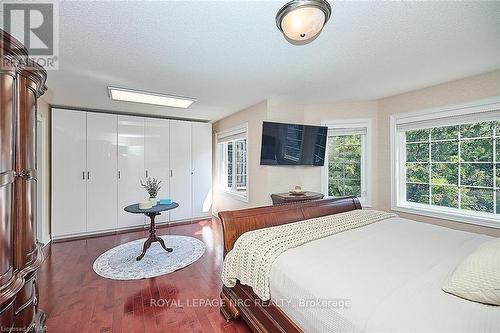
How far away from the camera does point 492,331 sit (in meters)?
0.78

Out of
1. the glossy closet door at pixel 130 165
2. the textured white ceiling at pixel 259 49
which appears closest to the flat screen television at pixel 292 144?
the textured white ceiling at pixel 259 49

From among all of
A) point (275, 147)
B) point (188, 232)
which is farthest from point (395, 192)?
point (188, 232)

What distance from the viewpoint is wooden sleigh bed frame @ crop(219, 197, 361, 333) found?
134 cm

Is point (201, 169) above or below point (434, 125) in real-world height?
below

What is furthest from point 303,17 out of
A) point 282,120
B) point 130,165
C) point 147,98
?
point 130,165

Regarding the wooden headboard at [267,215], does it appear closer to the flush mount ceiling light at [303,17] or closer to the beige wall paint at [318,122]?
the beige wall paint at [318,122]

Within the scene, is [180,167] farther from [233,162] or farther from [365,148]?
[365,148]

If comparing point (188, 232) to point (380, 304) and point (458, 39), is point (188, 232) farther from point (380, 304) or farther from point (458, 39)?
point (458, 39)

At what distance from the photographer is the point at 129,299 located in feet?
6.80

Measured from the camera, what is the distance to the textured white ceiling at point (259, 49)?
1.47m

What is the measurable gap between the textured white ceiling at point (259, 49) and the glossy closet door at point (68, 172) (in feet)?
2.70

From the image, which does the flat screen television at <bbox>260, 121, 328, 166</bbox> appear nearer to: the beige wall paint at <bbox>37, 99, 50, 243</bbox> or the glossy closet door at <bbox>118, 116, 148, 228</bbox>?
the glossy closet door at <bbox>118, 116, 148, 228</bbox>

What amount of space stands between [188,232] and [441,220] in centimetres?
391

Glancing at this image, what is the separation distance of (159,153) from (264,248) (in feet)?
12.3
